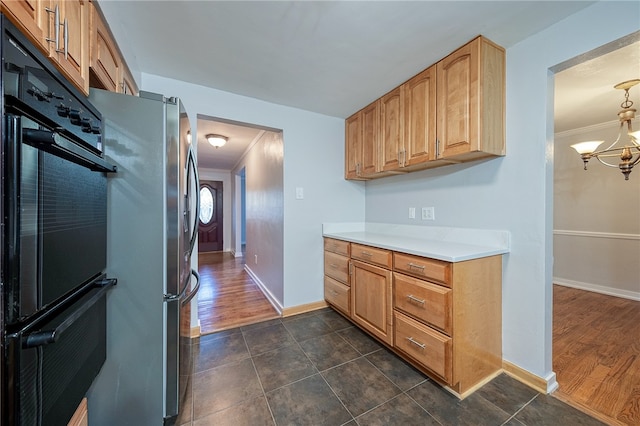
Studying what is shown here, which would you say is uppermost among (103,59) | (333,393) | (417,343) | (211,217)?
(103,59)

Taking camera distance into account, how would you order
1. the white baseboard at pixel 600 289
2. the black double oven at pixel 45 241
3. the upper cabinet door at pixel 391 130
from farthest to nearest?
the white baseboard at pixel 600 289 → the upper cabinet door at pixel 391 130 → the black double oven at pixel 45 241

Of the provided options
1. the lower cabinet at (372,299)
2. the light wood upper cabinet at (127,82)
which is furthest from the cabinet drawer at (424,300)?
the light wood upper cabinet at (127,82)

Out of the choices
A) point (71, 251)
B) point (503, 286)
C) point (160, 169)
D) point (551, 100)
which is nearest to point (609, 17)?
point (551, 100)

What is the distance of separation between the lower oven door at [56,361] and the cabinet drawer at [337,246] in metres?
1.77

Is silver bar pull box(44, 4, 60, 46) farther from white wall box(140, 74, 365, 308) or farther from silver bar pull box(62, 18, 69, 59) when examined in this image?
white wall box(140, 74, 365, 308)

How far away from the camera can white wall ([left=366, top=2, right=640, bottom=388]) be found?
4.81 ft

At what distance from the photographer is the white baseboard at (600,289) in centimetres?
297

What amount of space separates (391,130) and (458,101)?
0.65 metres

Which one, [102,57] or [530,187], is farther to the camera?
[530,187]

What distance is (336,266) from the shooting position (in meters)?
2.55

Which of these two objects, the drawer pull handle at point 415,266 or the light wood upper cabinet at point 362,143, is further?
the light wood upper cabinet at point 362,143

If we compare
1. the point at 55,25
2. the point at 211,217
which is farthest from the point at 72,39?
the point at 211,217

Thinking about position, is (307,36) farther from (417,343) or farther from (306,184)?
(417,343)

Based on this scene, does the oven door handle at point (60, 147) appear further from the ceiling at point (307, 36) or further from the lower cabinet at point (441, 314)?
the lower cabinet at point (441, 314)
